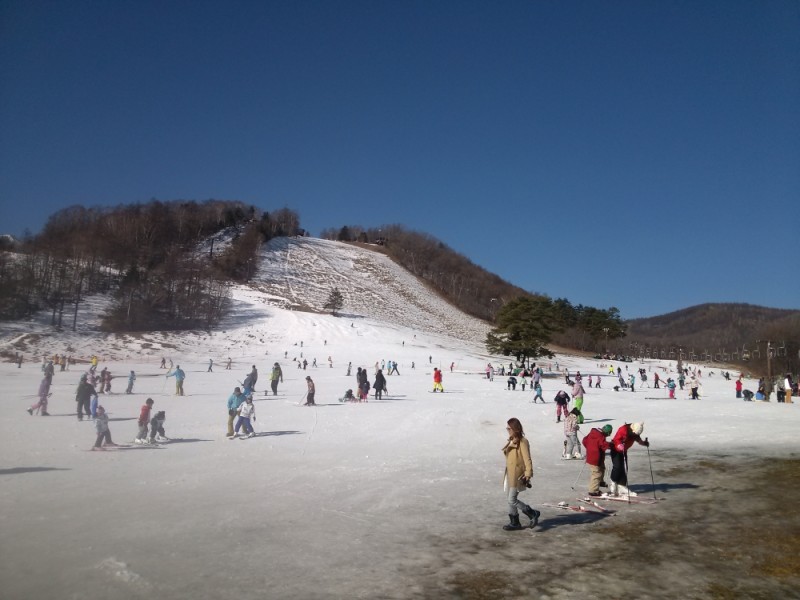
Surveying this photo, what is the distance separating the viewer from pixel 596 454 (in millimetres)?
10133

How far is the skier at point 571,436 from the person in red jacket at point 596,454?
12.5ft

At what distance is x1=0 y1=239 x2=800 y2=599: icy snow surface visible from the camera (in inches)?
253

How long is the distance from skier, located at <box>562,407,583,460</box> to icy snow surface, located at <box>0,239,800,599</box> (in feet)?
1.41

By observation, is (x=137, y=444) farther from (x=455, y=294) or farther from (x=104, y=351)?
(x=455, y=294)

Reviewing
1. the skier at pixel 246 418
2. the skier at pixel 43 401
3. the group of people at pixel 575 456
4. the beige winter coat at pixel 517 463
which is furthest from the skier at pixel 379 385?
the beige winter coat at pixel 517 463

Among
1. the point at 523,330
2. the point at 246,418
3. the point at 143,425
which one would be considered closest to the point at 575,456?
the point at 246,418

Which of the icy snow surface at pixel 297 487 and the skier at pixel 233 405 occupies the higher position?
the skier at pixel 233 405

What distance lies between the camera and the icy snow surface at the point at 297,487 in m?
6.44

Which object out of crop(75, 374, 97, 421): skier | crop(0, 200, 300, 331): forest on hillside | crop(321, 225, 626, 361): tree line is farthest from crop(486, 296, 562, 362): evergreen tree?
crop(75, 374, 97, 421): skier

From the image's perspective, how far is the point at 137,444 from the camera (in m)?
14.0

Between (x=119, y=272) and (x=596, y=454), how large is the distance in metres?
60.7

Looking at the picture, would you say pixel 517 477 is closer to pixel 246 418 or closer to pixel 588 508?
pixel 588 508

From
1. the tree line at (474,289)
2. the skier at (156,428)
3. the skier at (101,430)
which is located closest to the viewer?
the skier at (101,430)

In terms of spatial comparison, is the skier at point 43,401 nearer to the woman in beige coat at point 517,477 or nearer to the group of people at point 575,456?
the group of people at point 575,456
